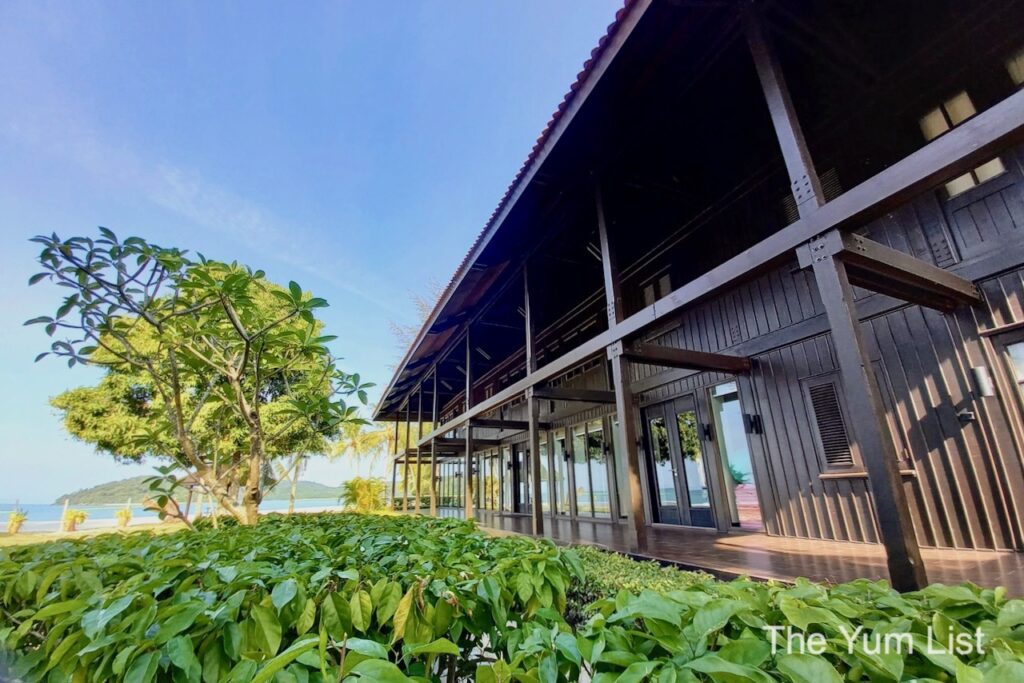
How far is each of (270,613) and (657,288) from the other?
725cm

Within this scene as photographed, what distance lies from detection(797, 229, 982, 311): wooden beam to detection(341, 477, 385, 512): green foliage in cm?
1534

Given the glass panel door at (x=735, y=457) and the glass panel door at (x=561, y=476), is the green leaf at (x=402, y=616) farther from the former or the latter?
the glass panel door at (x=561, y=476)

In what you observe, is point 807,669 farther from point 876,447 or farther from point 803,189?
point 803,189

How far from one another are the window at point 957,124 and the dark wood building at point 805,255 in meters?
0.02

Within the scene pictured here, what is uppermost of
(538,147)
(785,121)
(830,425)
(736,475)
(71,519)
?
(538,147)

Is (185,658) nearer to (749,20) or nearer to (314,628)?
(314,628)

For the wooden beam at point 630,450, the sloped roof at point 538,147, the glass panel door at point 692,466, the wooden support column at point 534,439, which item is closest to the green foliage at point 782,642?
the wooden beam at point 630,450

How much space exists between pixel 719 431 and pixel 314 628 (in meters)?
6.11

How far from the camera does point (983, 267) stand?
3926 mm

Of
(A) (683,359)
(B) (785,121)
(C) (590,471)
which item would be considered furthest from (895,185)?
(C) (590,471)

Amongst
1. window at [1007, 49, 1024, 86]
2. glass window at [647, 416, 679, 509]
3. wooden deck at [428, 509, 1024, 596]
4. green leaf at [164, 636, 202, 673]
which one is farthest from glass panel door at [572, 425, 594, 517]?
green leaf at [164, 636, 202, 673]

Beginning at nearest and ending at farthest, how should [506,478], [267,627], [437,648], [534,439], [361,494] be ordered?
1. [437,648]
2. [267,627]
3. [534,439]
4. [506,478]
5. [361,494]

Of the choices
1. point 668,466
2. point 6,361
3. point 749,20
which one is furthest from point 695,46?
point 6,361

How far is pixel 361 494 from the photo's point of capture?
50.8 feet
